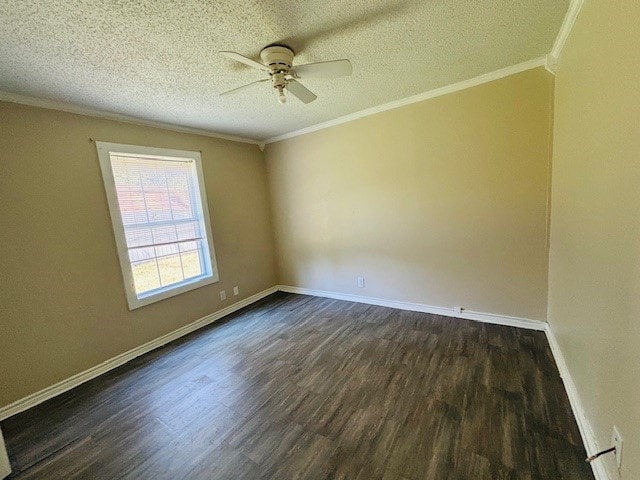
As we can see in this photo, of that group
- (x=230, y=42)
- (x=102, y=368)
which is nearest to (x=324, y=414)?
(x=102, y=368)

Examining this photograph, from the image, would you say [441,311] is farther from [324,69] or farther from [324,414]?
[324,69]

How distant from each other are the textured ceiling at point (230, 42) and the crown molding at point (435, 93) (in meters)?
0.10

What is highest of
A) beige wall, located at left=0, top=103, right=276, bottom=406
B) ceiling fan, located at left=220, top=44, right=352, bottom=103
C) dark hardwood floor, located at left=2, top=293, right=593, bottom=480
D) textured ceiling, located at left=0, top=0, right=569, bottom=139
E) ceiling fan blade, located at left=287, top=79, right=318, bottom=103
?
textured ceiling, located at left=0, top=0, right=569, bottom=139

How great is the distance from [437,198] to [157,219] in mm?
3182

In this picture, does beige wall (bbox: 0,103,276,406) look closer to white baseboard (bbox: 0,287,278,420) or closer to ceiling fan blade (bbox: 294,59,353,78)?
white baseboard (bbox: 0,287,278,420)

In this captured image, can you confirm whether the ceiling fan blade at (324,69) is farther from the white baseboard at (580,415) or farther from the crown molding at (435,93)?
the white baseboard at (580,415)

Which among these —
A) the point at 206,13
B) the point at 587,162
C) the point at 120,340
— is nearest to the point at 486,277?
the point at 587,162

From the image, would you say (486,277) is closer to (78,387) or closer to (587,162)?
(587,162)

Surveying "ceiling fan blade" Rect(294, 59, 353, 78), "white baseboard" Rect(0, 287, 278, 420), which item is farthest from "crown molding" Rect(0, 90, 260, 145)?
"white baseboard" Rect(0, 287, 278, 420)

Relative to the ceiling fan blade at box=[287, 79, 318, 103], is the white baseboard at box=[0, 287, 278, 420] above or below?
below

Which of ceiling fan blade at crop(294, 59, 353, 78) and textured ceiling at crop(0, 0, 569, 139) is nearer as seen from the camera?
textured ceiling at crop(0, 0, 569, 139)

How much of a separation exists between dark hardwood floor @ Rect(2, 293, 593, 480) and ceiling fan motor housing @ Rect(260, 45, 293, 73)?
236cm

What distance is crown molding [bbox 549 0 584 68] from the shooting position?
1525 mm

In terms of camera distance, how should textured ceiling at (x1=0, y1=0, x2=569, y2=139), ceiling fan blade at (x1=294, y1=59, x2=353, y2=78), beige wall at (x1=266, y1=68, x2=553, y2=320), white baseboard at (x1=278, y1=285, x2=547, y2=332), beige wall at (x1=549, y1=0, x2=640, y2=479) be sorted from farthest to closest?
1. white baseboard at (x1=278, y1=285, x2=547, y2=332)
2. beige wall at (x1=266, y1=68, x2=553, y2=320)
3. ceiling fan blade at (x1=294, y1=59, x2=353, y2=78)
4. textured ceiling at (x1=0, y1=0, x2=569, y2=139)
5. beige wall at (x1=549, y1=0, x2=640, y2=479)
